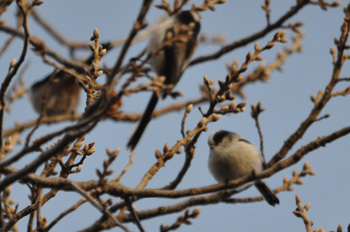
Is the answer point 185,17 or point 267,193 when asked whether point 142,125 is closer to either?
point 185,17

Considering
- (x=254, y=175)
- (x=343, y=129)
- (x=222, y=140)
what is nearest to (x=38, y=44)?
(x=254, y=175)

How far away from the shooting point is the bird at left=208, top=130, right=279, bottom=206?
11.0 ft

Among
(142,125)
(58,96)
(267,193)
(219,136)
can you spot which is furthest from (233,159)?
(58,96)

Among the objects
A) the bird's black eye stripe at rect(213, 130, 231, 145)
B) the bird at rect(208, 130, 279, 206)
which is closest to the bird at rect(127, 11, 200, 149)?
the bird at rect(208, 130, 279, 206)

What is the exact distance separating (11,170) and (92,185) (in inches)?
16.3

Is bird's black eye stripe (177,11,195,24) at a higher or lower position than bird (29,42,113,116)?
lower

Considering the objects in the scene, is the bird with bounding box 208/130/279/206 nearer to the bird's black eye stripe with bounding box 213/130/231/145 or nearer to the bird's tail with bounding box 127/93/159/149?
the bird's black eye stripe with bounding box 213/130/231/145

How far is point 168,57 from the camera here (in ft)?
7.94

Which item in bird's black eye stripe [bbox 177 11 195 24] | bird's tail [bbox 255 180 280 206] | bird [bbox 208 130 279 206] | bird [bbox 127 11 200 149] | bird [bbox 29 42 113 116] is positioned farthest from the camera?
bird [bbox 29 42 113 116]

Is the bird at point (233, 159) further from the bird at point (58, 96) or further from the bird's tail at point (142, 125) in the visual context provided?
the bird at point (58, 96)

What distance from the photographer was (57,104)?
580 centimetres

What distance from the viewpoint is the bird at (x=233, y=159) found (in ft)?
11.0

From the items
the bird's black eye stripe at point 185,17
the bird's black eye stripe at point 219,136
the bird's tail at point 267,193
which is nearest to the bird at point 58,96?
the bird's black eye stripe at point 219,136

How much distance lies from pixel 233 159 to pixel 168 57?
4.06 feet
